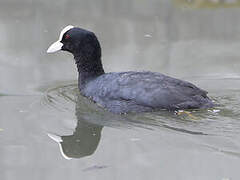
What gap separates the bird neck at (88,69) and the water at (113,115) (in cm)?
26

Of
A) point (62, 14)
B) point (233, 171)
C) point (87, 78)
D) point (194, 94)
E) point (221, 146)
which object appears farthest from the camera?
point (62, 14)

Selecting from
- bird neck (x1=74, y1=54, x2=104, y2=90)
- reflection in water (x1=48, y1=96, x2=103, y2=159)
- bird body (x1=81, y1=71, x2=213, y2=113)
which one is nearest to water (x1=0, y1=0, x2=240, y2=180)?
reflection in water (x1=48, y1=96, x2=103, y2=159)

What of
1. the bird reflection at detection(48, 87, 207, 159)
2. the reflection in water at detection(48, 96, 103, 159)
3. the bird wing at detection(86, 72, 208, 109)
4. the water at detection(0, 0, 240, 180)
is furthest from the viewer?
the bird wing at detection(86, 72, 208, 109)

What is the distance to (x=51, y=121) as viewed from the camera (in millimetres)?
7074

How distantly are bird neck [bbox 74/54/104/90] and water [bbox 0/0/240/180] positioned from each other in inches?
10.4

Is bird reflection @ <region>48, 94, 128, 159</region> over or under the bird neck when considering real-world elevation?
under

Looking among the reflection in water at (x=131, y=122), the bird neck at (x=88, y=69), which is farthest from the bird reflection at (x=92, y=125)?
the bird neck at (x=88, y=69)

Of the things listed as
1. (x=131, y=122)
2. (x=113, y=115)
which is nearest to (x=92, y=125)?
(x=113, y=115)

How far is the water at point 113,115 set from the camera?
235 inches

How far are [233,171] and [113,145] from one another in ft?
4.47

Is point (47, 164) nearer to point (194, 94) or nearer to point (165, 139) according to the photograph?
point (165, 139)

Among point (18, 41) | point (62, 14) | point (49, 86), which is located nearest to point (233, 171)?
point (49, 86)

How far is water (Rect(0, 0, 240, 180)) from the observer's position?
19.6 feet

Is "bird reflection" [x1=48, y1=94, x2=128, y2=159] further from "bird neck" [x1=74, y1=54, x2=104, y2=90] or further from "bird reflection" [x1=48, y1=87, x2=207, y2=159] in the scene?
"bird neck" [x1=74, y1=54, x2=104, y2=90]
